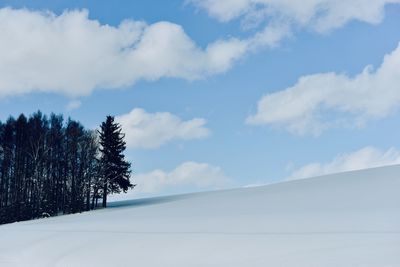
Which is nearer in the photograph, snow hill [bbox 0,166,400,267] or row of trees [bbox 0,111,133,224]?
snow hill [bbox 0,166,400,267]

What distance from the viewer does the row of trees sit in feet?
120

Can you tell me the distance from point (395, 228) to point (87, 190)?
3191 cm

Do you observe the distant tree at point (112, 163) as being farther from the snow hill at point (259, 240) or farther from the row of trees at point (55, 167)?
the snow hill at point (259, 240)

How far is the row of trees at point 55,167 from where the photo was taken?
3662 centimetres

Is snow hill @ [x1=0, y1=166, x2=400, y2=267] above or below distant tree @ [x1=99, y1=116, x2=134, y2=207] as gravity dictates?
below

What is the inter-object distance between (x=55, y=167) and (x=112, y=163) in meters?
6.30

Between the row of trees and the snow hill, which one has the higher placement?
the row of trees

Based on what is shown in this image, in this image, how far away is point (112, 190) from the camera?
37188 millimetres

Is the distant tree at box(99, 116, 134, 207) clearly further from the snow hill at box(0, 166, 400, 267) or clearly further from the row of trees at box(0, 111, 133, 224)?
the snow hill at box(0, 166, 400, 267)

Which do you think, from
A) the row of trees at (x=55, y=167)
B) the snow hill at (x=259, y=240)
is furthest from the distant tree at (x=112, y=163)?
the snow hill at (x=259, y=240)

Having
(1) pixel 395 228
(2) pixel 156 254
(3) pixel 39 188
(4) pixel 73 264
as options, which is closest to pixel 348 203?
(1) pixel 395 228

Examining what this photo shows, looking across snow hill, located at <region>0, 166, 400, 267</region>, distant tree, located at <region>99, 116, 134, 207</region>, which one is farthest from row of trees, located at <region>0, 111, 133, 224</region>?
snow hill, located at <region>0, 166, 400, 267</region>

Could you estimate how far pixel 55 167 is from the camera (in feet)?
131

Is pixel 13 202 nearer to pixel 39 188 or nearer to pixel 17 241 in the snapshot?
pixel 39 188
